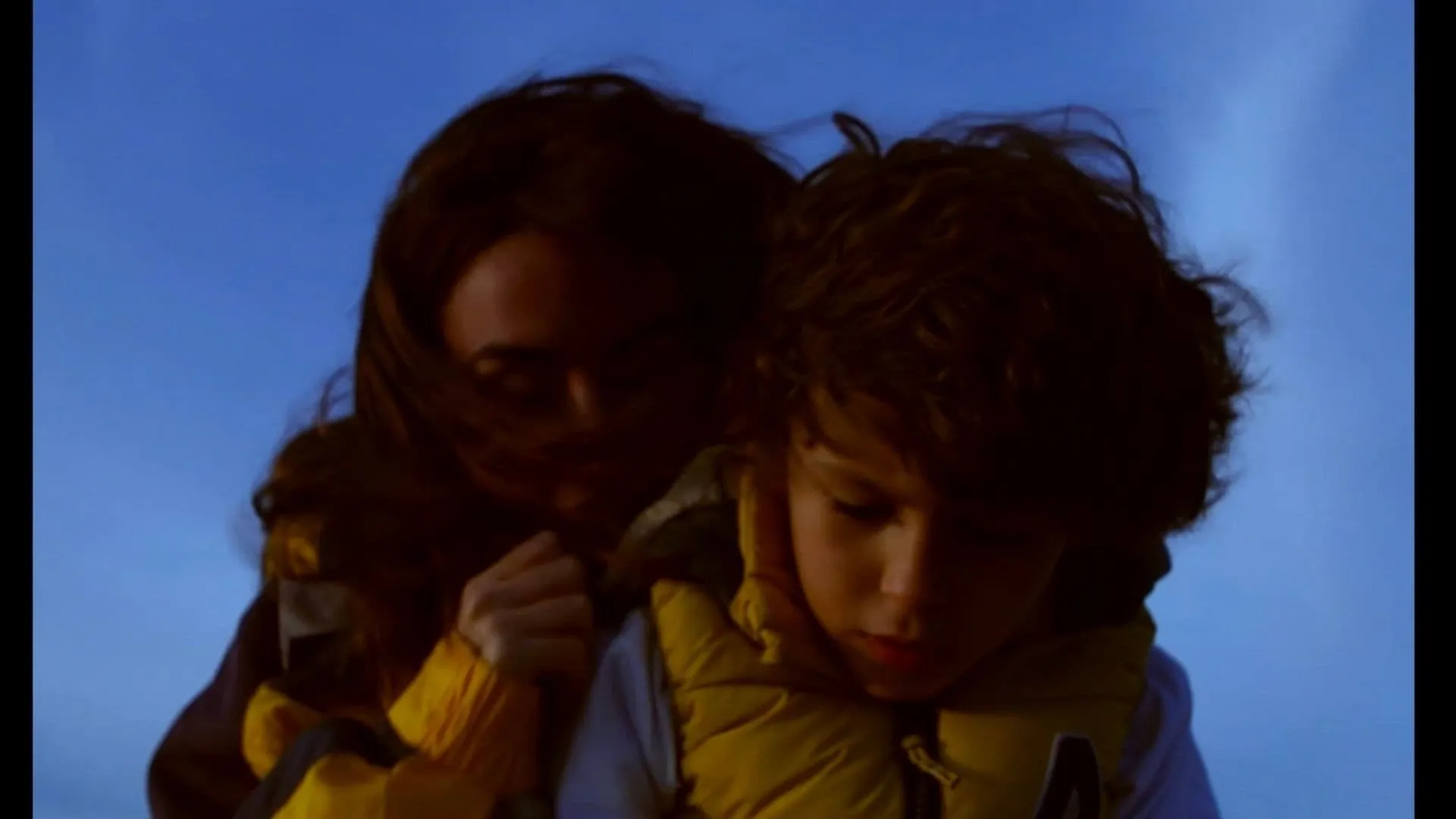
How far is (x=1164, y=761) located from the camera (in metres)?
1.30

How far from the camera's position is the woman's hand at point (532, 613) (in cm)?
119

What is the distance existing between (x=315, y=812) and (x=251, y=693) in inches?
12.2

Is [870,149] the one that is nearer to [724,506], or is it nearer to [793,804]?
[724,506]

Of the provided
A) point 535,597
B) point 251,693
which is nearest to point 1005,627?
point 535,597

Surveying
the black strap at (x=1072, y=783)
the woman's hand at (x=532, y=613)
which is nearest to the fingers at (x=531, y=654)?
the woman's hand at (x=532, y=613)

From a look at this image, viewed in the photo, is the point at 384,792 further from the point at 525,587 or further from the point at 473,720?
the point at 525,587

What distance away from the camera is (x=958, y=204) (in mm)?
1180

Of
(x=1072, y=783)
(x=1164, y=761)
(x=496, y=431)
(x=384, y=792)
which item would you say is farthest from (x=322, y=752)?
(x=1164, y=761)

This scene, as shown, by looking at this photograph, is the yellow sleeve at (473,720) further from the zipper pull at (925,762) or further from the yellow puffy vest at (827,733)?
the zipper pull at (925,762)

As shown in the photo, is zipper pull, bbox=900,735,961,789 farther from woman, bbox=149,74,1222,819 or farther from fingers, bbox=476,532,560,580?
fingers, bbox=476,532,560,580

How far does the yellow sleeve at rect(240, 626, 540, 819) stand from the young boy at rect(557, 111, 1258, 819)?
0.06 metres

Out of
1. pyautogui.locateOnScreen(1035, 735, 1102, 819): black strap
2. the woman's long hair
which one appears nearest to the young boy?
pyautogui.locateOnScreen(1035, 735, 1102, 819): black strap

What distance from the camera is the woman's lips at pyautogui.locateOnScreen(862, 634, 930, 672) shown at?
1.17 m
